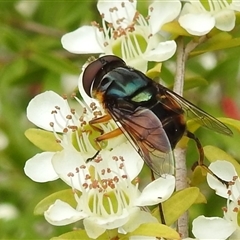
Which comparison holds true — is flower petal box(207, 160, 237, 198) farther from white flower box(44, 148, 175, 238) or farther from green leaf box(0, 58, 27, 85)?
green leaf box(0, 58, 27, 85)

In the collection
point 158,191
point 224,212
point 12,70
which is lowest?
point 224,212

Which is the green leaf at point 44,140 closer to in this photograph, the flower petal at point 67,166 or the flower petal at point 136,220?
the flower petal at point 67,166

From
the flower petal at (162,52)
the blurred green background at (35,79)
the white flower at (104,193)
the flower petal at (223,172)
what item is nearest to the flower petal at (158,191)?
the white flower at (104,193)

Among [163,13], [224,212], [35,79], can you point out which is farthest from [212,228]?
[35,79]

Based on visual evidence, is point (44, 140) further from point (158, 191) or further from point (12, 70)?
point (12, 70)

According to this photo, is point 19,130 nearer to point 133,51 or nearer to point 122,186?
point 133,51

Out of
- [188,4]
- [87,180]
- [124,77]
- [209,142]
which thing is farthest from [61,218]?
[209,142]
